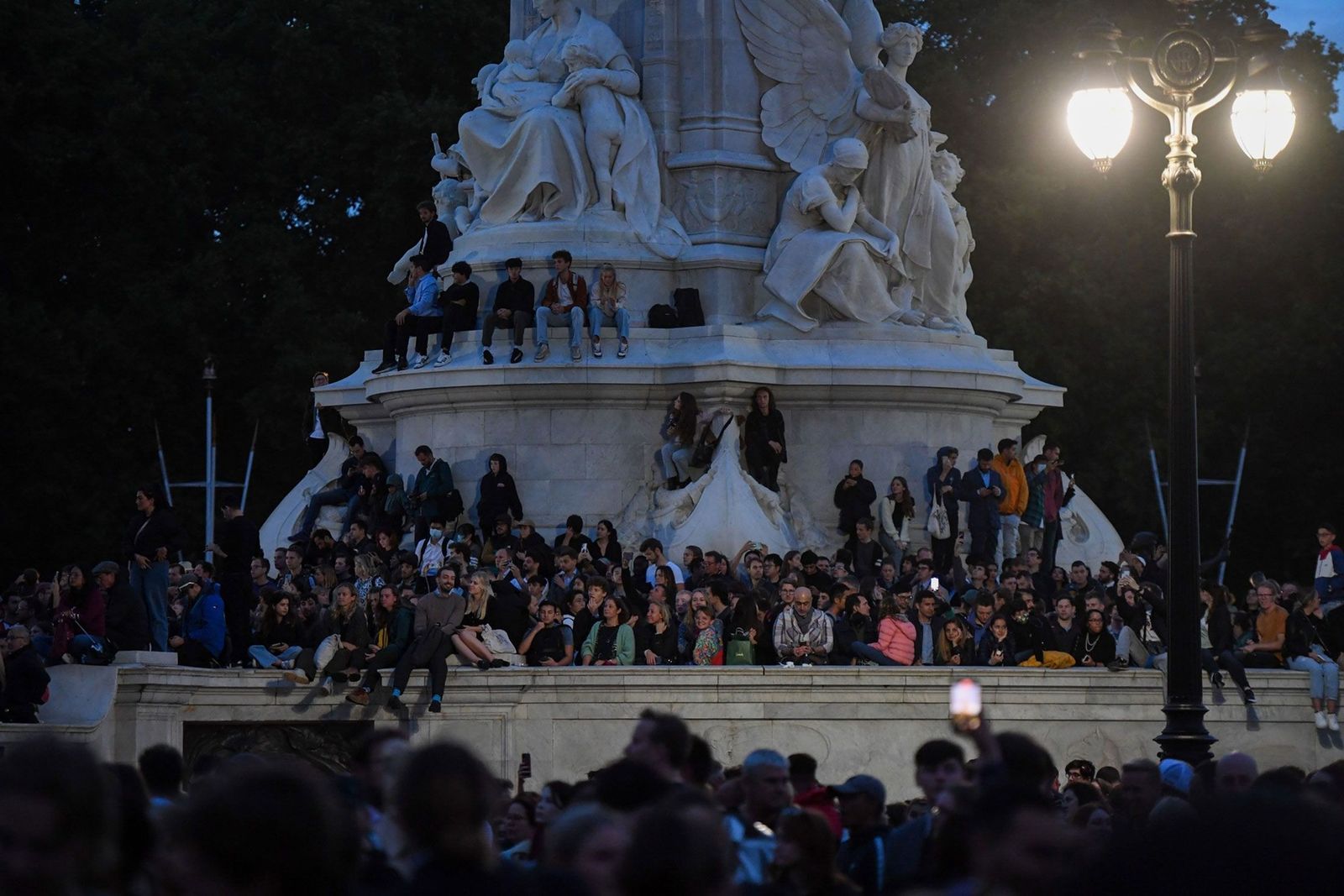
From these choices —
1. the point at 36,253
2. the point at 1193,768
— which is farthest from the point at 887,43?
the point at 36,253

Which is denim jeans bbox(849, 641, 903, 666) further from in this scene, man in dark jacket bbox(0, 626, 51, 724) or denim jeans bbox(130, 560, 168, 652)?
man in dark jacket bbox(0, 626, 51, 724)

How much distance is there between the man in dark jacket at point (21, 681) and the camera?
61.9 feet

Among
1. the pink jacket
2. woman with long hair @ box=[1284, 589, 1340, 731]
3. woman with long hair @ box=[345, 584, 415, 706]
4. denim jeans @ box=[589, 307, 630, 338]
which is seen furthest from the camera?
denim jeans @ box=[589, 307, 630, 338]

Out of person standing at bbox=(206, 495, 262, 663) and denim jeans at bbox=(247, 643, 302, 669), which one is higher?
person standing at bbox=(206, 495, 262, 663)

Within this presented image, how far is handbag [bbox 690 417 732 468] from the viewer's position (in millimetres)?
27328

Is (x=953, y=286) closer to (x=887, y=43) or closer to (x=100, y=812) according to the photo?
(x=887, y=43)

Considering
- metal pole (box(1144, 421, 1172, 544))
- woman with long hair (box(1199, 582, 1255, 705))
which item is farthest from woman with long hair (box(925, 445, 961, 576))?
metal pole (box(1144, 421, 1172, 544))

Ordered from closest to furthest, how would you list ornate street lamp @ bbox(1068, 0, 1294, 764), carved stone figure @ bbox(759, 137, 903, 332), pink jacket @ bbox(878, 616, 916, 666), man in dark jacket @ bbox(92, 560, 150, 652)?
ornate street lamp @ bbox(1068, 0, 1294, 764)
man in dark jacket @ bbox(92, 560, 150, 652)
pink jacket @ bbox(878, 616, 916, 666)
carved stone figure @ bbox(759, 137, 903, 332)

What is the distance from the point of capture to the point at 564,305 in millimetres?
27531

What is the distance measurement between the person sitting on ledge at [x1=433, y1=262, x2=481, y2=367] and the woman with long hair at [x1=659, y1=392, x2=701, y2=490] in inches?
89.2

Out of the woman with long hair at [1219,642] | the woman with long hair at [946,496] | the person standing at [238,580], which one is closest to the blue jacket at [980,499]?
the woman with long hair at [946,496]

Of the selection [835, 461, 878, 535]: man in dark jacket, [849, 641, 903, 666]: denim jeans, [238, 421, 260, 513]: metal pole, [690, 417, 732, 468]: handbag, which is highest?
[238, 421, 260, 513]: metal pole

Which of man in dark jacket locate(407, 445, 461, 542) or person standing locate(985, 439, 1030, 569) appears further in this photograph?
person standing locate(985, 439, 1030, 569)

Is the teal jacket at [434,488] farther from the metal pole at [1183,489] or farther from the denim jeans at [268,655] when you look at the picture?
the metal pole at [1183,489]
